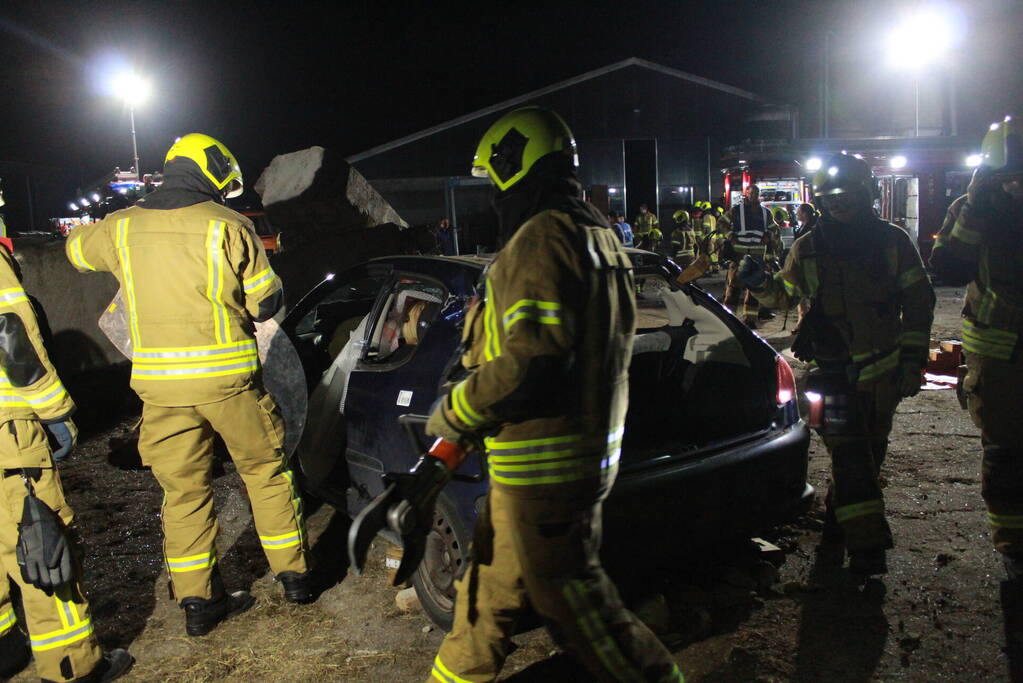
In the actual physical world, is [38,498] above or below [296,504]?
above

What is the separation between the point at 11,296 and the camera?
9.03ft

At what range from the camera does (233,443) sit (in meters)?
3.39

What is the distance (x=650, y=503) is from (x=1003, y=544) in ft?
5.96

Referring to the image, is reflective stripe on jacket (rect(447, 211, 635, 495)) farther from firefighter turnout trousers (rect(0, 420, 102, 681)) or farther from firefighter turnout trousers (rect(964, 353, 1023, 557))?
firefighter turnout trousers (rect(964, 353, 1023, 557))

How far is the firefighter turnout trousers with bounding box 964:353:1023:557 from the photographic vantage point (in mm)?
3533

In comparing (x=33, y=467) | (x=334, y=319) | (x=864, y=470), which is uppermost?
(x=334, y=319)

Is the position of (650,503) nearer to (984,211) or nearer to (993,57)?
(984,211)

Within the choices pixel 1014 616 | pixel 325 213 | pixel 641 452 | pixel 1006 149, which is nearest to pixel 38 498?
pixel 641 452

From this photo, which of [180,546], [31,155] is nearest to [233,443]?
[180,546]

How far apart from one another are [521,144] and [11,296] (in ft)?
6.27

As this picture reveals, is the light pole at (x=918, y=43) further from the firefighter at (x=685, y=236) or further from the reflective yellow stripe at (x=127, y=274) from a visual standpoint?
the reflective yellow stripe at (x=127, y=274)

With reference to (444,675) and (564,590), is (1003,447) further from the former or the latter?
(444,675)

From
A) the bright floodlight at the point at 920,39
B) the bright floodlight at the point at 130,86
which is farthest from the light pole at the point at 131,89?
the bright floodlight at the point at 920,39

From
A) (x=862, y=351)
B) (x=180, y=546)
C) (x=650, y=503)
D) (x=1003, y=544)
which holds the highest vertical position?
(x=862, y=351)
